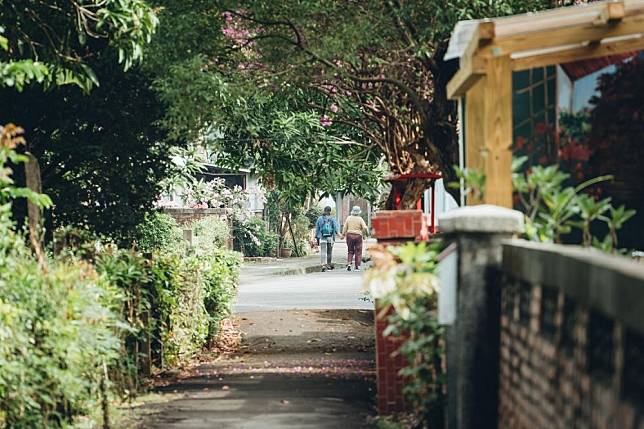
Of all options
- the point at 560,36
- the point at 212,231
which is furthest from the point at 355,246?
the point at 560,36

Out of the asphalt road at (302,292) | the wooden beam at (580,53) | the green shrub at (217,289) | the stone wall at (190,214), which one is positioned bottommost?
the asphalt road at (302,292)

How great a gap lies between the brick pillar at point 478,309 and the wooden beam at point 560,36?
2.41 m

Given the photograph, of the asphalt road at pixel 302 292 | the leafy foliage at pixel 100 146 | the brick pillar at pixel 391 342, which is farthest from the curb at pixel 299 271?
the brick pillar at pixel 391 342

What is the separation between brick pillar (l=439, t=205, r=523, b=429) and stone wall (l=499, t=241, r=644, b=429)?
0.14 m

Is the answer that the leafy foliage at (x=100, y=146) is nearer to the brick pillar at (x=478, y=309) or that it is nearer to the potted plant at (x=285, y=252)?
the brick pillar at (x=478, y=309)

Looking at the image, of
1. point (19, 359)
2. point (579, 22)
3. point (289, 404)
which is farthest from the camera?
point (289, 404)

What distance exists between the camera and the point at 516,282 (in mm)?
5754

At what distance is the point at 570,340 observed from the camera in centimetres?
458

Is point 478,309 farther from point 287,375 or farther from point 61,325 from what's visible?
point 287,375

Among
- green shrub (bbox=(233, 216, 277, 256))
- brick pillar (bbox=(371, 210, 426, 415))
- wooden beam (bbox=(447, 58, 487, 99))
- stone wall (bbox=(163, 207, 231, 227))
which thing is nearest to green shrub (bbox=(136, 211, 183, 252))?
stone wall (bbox=(163, 207, 231, 227))

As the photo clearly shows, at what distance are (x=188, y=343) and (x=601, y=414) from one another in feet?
35.0

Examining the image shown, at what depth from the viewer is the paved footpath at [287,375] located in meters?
9.88

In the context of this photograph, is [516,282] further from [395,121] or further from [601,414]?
[395,121]

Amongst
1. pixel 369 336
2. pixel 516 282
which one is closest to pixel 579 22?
pixel 516 282
